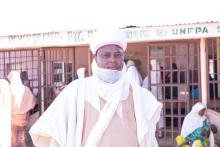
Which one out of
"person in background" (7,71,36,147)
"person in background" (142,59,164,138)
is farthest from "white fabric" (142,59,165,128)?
"person in background" (7,71,36,147)

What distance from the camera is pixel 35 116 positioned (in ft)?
33.3

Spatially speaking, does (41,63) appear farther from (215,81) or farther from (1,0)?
(215,81)

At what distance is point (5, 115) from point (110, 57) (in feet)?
20.6

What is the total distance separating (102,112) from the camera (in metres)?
2.82

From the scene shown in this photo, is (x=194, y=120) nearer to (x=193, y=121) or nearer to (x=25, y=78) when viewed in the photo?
(x=193, y=121)

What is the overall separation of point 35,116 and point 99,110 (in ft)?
24.6

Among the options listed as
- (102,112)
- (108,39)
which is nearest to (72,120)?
(102,112)

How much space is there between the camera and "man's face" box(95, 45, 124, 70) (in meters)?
2.87

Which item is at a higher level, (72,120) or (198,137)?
(72,120)

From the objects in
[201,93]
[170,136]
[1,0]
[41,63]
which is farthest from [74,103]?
[1,0]

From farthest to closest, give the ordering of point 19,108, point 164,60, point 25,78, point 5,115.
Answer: point 25,78 < point 19,108 < point 164,60 < point 5,115

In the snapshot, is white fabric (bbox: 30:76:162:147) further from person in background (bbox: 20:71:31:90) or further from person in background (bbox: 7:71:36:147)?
person in background (bbox: 20:71:31:90)

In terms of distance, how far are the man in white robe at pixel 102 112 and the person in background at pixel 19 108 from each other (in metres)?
6.53

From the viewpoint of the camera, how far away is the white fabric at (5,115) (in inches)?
341
